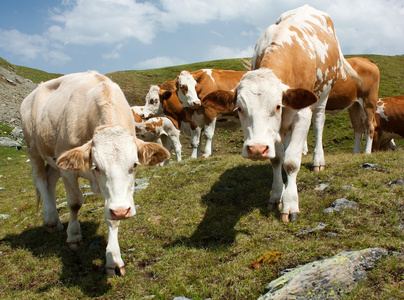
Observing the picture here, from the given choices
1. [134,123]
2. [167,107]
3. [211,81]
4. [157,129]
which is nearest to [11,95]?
[157,129]

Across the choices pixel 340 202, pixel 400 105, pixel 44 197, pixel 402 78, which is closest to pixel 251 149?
pixel 340 202

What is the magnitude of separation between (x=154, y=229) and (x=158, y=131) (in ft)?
36.2

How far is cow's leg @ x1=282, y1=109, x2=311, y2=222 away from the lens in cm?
593

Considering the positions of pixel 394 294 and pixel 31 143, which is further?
pixel 31 143

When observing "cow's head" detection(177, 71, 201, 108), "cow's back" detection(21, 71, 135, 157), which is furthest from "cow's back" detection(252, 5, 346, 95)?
"cow's head" detection(177, 71, 201, 108)

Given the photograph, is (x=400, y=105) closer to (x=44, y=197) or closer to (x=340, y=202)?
(x=340, y=202)

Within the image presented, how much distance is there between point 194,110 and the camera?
14430 millimetres

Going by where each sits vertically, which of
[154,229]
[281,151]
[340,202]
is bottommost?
[154,229]

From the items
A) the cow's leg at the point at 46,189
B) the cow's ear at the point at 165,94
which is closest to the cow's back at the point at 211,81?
the cow's ear at the point at 165,94

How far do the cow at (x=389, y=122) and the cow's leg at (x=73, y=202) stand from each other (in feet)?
40.1

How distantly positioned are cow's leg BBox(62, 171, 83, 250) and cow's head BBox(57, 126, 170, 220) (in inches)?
55.6

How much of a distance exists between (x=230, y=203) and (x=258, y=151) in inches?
102

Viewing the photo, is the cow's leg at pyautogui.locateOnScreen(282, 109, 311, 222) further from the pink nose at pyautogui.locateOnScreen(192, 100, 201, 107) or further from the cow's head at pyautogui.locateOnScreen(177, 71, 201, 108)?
the cow's head at pyautogui.locateOnScreen(177, 71, 201, 108)

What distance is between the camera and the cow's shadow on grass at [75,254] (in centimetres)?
510
